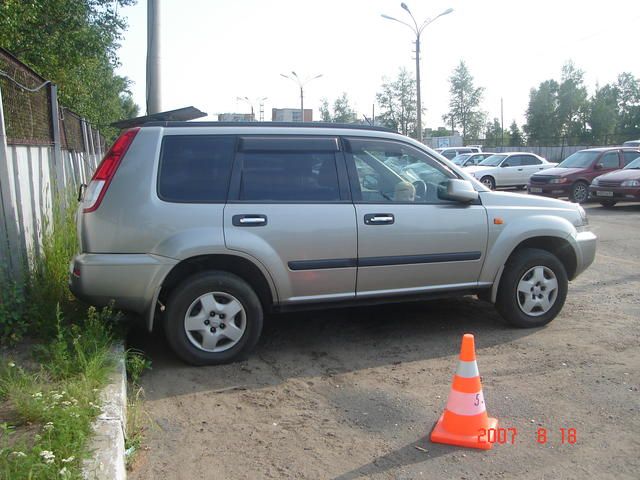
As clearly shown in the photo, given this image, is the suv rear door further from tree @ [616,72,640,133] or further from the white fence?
tree @ [616,72,640,133]

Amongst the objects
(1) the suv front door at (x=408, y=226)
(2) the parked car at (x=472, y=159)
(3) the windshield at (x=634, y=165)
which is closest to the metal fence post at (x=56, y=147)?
(1) the suv front door at (x=408, y=226)

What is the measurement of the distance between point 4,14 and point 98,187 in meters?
9.73

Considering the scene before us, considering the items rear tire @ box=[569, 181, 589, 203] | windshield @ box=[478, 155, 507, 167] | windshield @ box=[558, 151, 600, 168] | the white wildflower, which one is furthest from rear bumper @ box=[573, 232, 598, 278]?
windshield @ box=[478, 155, 507, 167]

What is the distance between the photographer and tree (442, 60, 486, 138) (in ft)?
247

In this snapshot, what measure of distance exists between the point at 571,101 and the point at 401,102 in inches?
774

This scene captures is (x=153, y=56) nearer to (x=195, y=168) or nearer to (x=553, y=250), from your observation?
(x=195, y=168)

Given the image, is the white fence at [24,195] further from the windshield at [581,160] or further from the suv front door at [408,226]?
the windshield at [581,160]

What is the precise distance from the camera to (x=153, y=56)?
8.25 metres

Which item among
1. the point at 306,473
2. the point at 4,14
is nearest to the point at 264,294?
the point at 306,473

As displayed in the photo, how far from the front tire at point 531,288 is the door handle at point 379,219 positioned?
1.32 m

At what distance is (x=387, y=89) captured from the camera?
235ft

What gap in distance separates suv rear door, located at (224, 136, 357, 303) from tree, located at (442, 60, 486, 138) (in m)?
74.8

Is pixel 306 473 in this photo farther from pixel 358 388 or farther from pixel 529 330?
pixel 529 330

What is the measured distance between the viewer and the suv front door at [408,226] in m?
4.94
